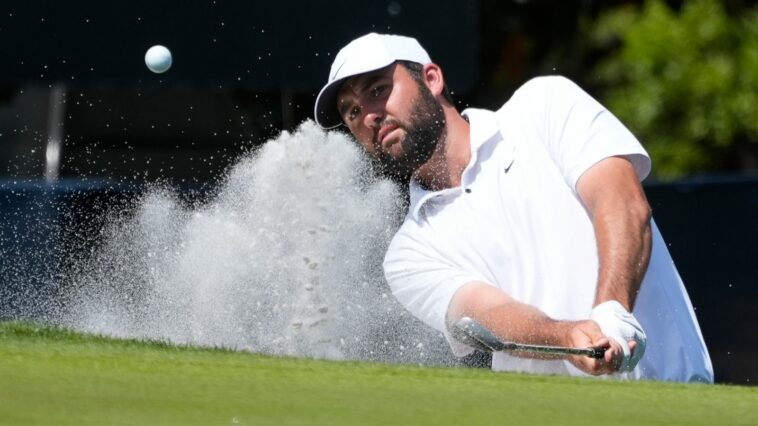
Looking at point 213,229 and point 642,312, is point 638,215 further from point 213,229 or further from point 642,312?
point 213,229

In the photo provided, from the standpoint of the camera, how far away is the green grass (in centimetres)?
276

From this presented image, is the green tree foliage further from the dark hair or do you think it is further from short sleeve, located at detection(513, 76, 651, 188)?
short sleeve, located at detection(513, 76, 651, 188)

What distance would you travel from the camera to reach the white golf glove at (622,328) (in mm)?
3924

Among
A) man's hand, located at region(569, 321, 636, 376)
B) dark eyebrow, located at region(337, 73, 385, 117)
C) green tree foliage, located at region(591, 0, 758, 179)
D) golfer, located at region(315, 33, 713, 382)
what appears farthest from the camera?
green tree foliage, located at region(591, 0, 758, 179)

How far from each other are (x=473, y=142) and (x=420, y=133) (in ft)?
0.52

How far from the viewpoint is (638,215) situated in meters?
4.36

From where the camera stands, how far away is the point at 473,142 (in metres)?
4.82

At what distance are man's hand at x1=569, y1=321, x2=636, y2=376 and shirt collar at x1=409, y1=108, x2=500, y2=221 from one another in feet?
2.89

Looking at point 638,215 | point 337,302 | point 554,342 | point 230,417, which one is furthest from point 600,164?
point 230,417

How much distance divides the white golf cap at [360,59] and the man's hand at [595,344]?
121 centimetres

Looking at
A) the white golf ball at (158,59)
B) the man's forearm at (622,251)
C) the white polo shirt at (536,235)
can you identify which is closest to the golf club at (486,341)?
the man's forearm at (622,251)

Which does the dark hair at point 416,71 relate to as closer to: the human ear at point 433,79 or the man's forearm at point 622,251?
the human ear at point 433,79

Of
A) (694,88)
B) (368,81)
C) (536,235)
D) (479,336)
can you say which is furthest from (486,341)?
(694,88)

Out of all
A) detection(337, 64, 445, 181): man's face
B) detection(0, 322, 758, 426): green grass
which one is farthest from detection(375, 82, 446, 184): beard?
detection(0, 322, 758, 426): green grass
